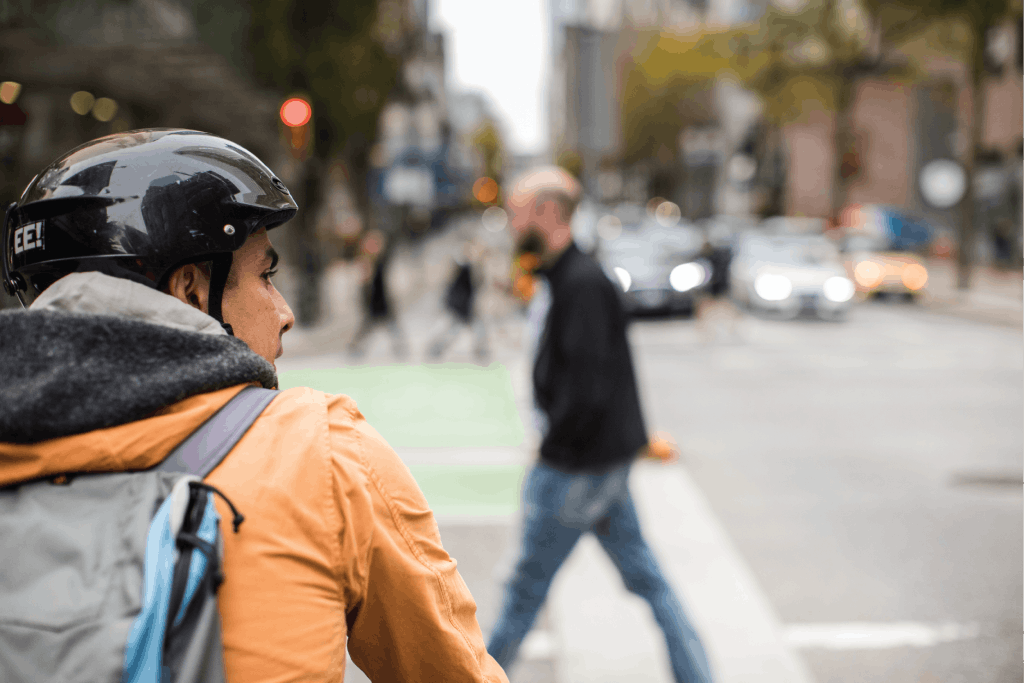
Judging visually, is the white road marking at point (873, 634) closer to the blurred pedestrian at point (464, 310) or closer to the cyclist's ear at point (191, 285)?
the cyclist's ear at point (191, 285)

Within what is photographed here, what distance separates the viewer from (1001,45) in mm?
24297

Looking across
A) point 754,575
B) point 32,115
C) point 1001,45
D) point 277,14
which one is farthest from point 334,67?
point 1001,45

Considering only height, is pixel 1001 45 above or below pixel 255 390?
above

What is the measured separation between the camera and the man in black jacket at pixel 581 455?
303 centimetres

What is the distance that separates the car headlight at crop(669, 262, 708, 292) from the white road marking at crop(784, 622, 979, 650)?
15.2 metres

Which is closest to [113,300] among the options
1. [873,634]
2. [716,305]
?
[873,634]

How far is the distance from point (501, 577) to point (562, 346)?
0.90 m

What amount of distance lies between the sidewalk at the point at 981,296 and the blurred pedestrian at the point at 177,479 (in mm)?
15939

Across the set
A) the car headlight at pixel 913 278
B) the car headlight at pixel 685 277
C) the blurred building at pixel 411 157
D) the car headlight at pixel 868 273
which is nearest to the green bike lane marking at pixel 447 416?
the car headlight at pixel 685 277

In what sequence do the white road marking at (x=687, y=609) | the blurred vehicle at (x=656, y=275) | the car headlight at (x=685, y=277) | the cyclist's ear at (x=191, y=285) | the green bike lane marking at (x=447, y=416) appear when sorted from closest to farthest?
the cyclist's ear at (x=191, y=285), the white road marking at (x=687, y=609), the green bike lane marking at (x=447, y=416), the blurred vehicle at (x=656, y=275), the car headlight at (x=685, y=277)

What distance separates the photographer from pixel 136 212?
3.80 ft

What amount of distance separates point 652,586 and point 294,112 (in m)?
13.8

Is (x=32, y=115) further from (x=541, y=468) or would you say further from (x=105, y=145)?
(x=105, y=145)

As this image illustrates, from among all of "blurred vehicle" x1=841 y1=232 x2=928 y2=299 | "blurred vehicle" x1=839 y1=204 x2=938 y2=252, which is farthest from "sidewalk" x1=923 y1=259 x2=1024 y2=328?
"blurred vehicle" x1=839 y1=204 x2=938 y2=252
